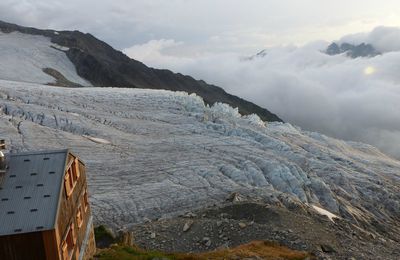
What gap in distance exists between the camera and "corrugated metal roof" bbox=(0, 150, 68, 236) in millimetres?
19953

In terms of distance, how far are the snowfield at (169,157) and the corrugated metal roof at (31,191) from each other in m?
21.0

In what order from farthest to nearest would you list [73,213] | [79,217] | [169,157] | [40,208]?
[169,157], [79,217], [73,213], [40,208]

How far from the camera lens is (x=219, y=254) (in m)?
28.8

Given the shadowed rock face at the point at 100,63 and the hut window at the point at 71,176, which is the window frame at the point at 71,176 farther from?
the shadowed rock face at the point at 100,63

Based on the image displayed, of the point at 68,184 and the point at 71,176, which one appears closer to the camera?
the point at 68,184

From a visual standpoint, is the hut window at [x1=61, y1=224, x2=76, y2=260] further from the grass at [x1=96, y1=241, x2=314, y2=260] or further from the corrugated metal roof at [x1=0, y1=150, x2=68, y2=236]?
the grass at [x1=96, y1=241, x2=314, y2=260]

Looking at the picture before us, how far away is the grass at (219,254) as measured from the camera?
88.0ft

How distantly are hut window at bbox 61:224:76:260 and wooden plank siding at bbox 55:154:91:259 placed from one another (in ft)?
0.97

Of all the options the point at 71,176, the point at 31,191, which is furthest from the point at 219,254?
the point at 31,191

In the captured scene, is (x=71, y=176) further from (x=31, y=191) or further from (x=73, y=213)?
(x=31, y=191)

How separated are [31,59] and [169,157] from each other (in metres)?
66.5

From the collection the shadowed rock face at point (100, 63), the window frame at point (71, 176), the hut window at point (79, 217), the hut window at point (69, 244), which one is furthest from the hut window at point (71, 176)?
the shadowed rock face at point (100, 63)

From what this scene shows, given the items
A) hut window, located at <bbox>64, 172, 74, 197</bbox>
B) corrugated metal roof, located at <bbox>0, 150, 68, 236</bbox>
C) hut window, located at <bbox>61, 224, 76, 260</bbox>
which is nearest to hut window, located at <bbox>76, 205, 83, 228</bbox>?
hut window, located at <bbox>61, 224, 76, 260</bbox>

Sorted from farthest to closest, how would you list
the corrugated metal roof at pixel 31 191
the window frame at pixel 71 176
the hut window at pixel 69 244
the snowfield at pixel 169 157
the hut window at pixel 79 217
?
1. the snowfield at pixel 169 157
2. the hut window at pixel 79 217
3. the window frame at pixel 71 176
4. the hut window at pixel 69 244
5. the corrugated metal roof at pixel 31 191
